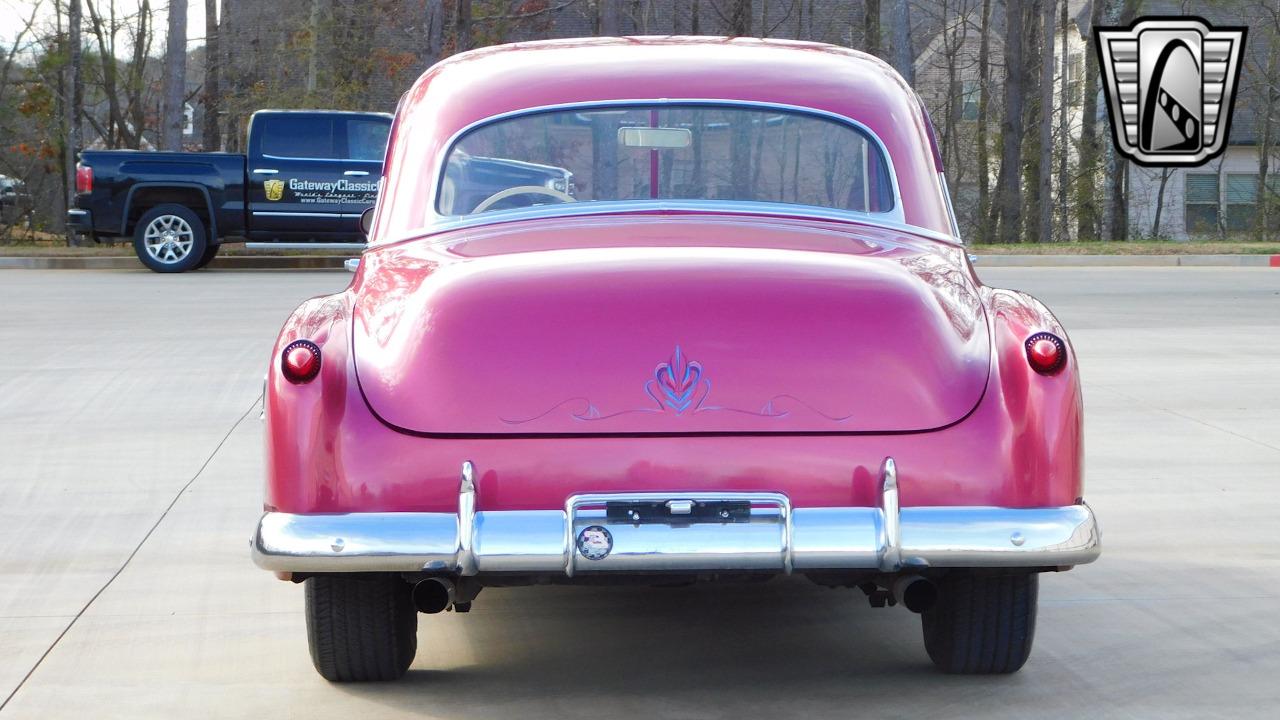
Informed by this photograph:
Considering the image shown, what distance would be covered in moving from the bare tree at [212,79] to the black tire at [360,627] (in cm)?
3117

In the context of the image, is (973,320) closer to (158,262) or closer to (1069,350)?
(1069,350)

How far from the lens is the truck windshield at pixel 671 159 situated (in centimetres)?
478

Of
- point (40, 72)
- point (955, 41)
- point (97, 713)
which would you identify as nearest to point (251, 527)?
point (97, 713)

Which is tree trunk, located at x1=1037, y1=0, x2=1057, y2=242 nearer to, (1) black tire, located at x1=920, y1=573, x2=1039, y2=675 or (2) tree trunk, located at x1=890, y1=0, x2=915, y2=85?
(2) tree trunk, located at x1=890, y1=0, x2=915, y2=85

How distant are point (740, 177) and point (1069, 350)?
122cm

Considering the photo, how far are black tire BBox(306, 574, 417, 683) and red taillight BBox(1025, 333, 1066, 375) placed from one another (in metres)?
1.67

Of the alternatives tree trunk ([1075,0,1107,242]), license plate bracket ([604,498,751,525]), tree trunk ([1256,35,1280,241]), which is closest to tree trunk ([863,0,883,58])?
tree trunk ([1075,0,1107,242])

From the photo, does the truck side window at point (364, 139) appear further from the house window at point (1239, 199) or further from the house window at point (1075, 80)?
the house window at point (1239, 199)

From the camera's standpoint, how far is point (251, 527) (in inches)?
253

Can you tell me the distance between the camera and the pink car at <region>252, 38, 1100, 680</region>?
367 cm

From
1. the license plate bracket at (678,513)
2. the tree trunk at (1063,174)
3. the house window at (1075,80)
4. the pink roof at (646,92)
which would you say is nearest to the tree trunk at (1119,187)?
the tree trunk at (1063,174)

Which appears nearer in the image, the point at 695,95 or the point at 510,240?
the point at 510,240

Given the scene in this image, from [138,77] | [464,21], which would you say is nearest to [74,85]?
[138,77]

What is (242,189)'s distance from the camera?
20.7 metres
